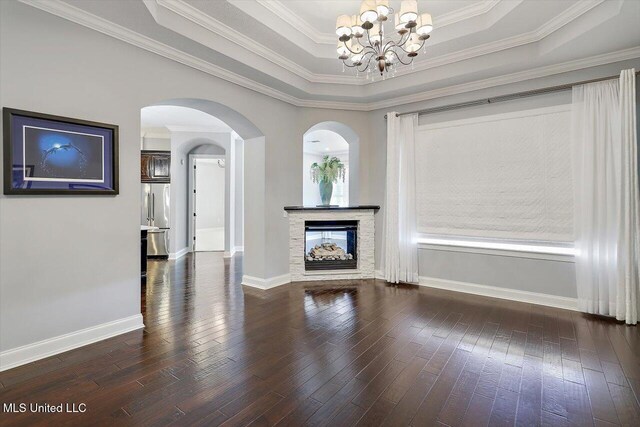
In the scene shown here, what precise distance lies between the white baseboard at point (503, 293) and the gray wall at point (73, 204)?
4.09 meters

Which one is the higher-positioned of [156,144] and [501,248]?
[156,144]

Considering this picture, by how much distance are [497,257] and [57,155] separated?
5179mm

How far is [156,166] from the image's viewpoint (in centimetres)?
775

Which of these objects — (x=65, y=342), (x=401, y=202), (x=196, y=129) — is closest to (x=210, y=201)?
(x=196, y=129)

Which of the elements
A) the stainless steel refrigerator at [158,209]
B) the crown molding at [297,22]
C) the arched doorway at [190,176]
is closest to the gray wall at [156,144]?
the arched doorway at [190,176]

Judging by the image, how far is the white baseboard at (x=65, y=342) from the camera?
96.8 inches

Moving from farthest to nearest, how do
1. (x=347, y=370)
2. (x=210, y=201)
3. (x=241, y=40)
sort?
(x=210, y=201), (x=241, y=40), (x=347, y=370)

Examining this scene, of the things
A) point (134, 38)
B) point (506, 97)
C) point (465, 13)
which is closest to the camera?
point (134, 38)

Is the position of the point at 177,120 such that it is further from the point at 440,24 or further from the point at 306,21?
the point at 440,24

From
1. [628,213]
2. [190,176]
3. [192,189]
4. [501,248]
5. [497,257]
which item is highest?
[190,176]

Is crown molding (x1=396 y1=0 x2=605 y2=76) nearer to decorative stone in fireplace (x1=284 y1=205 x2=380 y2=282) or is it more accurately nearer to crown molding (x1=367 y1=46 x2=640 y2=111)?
crown molding (x1=367 y1=46 x2=640 y2=111)

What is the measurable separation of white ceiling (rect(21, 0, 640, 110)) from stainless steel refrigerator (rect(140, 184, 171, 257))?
462 cm

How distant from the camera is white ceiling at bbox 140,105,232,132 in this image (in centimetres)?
634

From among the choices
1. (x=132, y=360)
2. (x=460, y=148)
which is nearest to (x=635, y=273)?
(x=460, y=148)
